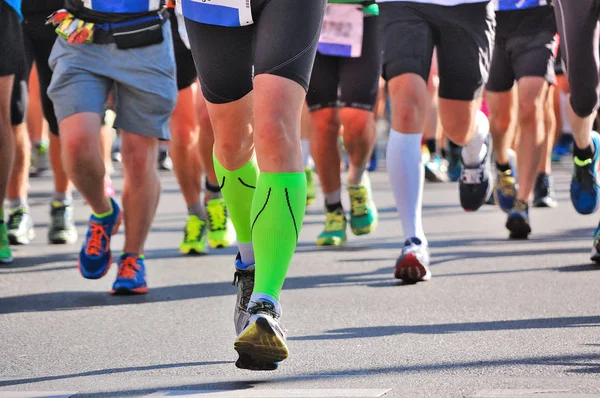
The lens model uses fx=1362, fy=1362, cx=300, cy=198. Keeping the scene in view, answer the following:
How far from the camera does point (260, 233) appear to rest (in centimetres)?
416

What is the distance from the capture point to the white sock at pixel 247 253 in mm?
4613

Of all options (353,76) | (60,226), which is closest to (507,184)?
(353,76)

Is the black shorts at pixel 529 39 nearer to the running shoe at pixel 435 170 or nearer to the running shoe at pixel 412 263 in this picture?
the running shoe at pixel 412 263

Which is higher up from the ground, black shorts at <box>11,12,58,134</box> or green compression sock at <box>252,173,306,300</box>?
green compression sock at <box>252,173,306,300</box>

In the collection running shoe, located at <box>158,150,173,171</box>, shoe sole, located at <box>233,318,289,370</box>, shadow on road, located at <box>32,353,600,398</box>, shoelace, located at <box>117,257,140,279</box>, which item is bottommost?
running shoe, located at <box>158,150,173,171</box>

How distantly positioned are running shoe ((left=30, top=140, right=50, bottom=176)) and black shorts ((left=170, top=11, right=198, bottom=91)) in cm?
655

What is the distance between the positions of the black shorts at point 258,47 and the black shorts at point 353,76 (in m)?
3.46

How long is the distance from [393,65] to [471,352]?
7.37ft

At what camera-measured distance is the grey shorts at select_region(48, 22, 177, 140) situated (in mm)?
6172

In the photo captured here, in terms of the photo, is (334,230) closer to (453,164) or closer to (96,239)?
(96,239)

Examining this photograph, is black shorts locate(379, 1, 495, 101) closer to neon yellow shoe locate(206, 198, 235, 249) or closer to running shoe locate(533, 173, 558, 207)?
neon yellow shoe locate(206, 198, 235, 249)

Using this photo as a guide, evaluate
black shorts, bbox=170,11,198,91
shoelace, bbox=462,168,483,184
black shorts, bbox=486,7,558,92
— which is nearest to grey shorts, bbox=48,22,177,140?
black shorts, bbox=170,11,198,91

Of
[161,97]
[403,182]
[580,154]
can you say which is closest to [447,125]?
[403,182]

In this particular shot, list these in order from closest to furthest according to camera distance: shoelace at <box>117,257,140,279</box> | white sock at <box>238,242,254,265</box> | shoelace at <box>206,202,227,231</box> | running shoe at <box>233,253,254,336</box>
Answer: running shoe at <box>233,253,254,336</box> → white sock at <box>238,242,254,265</box> → shoelace at <box>117,257,140,279</box> → shoelace at <box>206,202,227,231</box>
